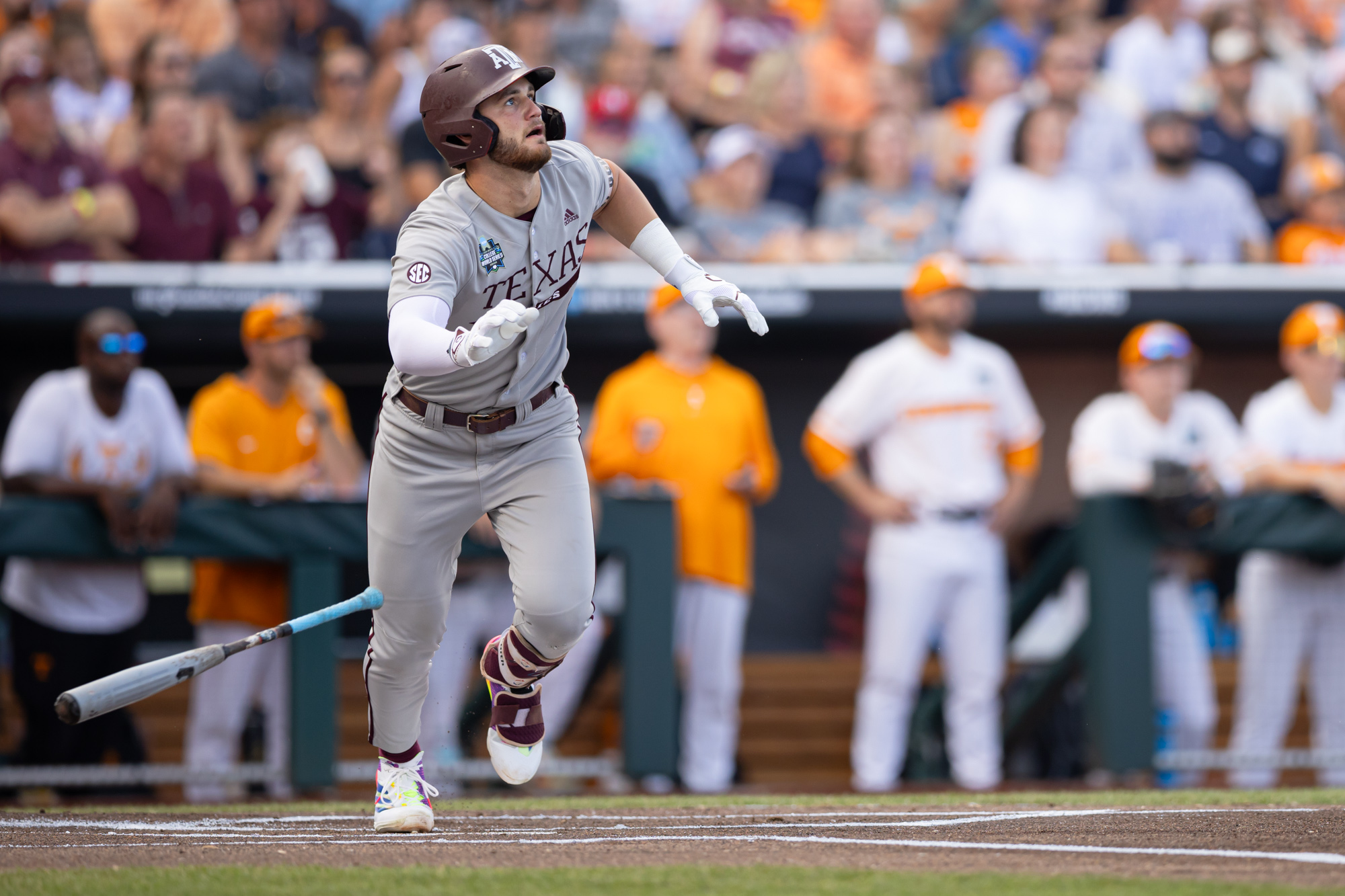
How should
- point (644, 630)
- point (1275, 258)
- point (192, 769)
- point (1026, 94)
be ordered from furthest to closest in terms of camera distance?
point (1026, 94)
point (1275, 258)
point (644, 630)
point (192, 769)

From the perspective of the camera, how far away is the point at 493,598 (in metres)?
7.00

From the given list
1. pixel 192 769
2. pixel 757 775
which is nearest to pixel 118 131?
pixel 192 769

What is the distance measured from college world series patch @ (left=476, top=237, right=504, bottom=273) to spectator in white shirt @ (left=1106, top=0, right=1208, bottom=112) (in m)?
7.40

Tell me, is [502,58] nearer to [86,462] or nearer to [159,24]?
[86,462]

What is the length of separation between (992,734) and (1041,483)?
2919 millimetres

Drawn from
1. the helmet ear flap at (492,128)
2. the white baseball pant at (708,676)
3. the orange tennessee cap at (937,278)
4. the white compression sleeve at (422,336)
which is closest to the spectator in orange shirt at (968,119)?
the orange tennessee cap at (937,278)

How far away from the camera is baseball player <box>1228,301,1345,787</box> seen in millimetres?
7031

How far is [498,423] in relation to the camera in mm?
4152

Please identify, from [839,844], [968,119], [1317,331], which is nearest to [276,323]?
[839,844]

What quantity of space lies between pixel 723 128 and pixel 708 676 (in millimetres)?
3892

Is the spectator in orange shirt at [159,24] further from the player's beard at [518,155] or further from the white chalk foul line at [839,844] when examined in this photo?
the white chalk foul line at [839,844]

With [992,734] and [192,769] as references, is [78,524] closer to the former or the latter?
[192,769]

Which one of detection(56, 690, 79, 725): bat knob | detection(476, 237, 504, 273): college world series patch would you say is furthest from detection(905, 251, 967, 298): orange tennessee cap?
detection(56, 690, 79, 725): bat knob

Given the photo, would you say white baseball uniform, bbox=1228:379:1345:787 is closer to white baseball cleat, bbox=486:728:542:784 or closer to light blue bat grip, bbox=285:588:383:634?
white baseball cleat, bbox=486:728:542:784
